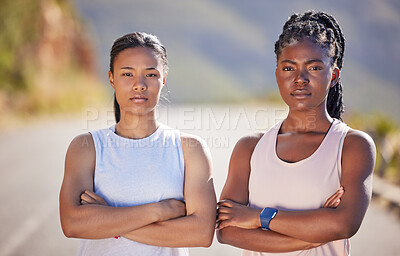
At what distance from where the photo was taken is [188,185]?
299 cm

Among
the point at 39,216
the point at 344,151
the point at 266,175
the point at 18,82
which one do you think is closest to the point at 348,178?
the point at 344,151

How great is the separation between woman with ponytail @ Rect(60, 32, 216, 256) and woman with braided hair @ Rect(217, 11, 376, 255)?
219mm

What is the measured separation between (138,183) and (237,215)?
1.94 ft

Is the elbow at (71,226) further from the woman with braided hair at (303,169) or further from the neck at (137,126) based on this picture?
the woman with braided hair at (303,169)

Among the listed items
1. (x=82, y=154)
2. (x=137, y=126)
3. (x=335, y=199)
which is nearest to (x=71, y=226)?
(x=82, y=154)

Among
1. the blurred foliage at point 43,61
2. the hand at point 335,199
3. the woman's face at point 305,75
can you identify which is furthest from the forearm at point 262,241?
the blurred foliage at point 43,61

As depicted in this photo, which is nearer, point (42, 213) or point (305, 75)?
point (305, 75)

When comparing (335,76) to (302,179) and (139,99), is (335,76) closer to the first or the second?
(302,179)

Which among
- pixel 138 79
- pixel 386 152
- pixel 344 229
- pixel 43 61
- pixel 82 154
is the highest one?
pixel 43 61

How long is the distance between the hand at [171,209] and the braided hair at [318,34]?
105cm

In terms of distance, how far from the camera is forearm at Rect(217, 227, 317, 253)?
2.88 metres

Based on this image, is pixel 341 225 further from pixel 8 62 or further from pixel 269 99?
pixel 269 99

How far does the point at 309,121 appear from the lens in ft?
10.1

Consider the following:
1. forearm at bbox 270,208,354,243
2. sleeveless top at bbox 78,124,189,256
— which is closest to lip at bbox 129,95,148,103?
sleeveless top at bbox 78,124,189,256
